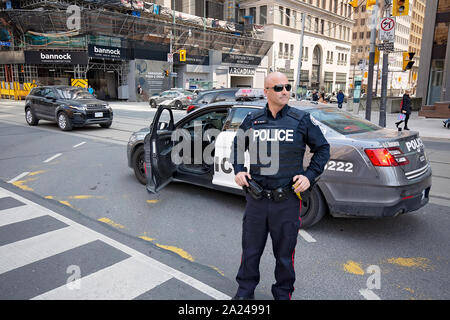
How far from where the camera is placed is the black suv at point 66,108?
1276 centimetres

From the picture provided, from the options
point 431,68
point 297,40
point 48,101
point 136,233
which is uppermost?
point 297,40

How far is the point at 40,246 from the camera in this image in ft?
12.8

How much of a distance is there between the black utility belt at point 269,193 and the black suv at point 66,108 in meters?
11.6

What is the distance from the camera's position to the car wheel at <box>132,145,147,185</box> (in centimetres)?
631

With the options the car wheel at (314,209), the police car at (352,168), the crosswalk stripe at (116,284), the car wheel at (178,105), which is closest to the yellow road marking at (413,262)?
the police car at (352,168)

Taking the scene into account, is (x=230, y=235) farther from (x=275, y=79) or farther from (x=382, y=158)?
(x=275, y=79)

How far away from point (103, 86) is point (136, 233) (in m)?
42.7

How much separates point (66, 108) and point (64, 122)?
1.74 ft

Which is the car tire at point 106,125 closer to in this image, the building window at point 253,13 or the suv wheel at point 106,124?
the suv wheel at point 106,124

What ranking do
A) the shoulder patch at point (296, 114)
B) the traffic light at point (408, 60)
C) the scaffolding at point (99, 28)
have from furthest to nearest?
1. the scaffolding at point (99, 28)
2. the traffic light at point (408, 60)
3. the shoulder patch at point (296, 114)

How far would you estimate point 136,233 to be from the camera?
4.34 metres

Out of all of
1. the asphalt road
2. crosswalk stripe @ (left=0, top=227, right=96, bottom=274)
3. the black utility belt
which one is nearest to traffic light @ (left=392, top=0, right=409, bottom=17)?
the asphalt road

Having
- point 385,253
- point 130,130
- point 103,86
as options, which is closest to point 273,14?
point 103,86
